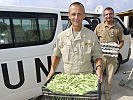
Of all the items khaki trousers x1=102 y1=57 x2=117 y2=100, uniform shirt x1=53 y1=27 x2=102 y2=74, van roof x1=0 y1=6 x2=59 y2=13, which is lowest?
khaki trousers x1=102 y1=57 x2=117 y2=100

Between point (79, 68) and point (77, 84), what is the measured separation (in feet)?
0.89

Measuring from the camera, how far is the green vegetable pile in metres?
1.99

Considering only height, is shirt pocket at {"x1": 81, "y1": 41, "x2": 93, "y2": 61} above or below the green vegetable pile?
above

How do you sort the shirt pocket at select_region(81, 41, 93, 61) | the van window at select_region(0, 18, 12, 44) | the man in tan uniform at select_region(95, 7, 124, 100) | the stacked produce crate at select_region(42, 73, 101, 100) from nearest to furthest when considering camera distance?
the stacked produce crate at select_region(42, 73, 101, 100) < the shirt pocket at select_region(81, 41, 93, 61) < the van window at select_region(0, 18, 12, 44) < the man in tan uniform at select_region(95, 7, 124, 100)

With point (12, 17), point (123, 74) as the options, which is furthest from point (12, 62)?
point (123, 74)

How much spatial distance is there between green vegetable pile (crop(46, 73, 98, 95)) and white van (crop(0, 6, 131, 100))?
63.3 inches

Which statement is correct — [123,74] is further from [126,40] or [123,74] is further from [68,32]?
[68,32]

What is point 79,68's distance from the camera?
7.58 ft

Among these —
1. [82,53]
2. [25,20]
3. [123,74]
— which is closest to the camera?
[82,53]

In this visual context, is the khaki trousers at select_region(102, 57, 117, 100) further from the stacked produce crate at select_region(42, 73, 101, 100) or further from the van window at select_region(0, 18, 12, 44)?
the stacked produce crate at select_region(42, 73, 101, 100)

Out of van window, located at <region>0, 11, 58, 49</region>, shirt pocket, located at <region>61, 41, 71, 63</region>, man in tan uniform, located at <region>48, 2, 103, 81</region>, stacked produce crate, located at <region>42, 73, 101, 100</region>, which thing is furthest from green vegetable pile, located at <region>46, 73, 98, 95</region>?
van window, located at <region>0, 11, 58, 49</region>

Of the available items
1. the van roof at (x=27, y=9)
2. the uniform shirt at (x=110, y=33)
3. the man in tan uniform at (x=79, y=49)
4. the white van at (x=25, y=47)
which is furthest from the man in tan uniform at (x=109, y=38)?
the man in tan uniform at (x=79, y=49)

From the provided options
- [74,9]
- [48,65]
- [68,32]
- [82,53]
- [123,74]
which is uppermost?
[74,9]

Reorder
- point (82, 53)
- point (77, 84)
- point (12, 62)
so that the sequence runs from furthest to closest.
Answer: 1. point (12, 62)
2. point (82, 53)
3. point (77, 84)
